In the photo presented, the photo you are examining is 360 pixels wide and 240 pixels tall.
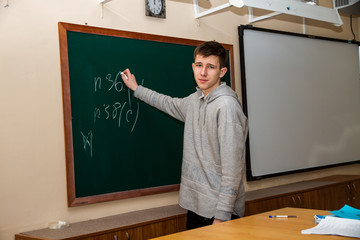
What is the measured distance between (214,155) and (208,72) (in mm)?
556

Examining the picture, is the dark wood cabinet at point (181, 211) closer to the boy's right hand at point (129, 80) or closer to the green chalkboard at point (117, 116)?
the green chalkboard at point (117, 116)

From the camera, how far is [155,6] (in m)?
3.61

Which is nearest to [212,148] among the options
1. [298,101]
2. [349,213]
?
[349,213]

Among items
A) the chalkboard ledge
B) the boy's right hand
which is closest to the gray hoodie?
the chalkboard ledge

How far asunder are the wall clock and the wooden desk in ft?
6.29

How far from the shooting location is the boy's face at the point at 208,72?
9.68 ft

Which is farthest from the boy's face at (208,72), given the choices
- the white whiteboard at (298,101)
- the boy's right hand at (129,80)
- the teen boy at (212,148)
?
the white whiteboard at (298,101)

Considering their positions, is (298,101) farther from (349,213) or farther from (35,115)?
(35,115)

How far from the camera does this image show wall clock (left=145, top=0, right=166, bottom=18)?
3547 mm

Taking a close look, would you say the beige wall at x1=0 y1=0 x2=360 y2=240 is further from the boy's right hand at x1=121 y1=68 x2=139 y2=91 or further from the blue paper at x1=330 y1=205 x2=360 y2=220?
the blue paper at x1=330 y1=205 x2=360 y2=220

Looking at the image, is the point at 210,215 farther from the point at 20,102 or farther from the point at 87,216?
the point at 20,102

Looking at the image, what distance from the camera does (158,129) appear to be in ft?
11.7

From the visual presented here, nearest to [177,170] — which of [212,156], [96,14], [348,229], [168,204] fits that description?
[168,204]

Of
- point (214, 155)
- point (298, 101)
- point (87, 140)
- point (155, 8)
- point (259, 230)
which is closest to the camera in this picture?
point (259, 230)
